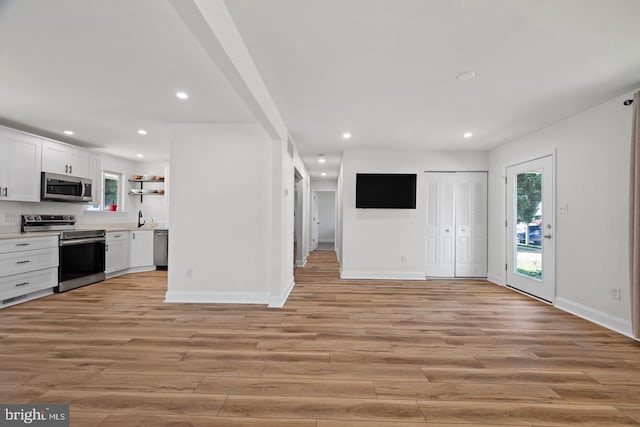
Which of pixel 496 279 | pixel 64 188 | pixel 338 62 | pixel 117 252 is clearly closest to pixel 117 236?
pixel 117 252

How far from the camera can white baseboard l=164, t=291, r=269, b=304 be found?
396 cm

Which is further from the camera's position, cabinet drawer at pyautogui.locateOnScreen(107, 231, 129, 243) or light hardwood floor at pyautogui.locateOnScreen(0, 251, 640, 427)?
cabinet drawer at pyautogui.locateOnScreen(107, 231, 129, 243)

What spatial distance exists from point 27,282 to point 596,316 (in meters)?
7.18

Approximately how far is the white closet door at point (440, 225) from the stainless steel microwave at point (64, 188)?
642 centimetres

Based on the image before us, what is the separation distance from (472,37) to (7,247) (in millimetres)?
5615

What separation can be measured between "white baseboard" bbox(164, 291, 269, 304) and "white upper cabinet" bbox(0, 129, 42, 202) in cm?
275

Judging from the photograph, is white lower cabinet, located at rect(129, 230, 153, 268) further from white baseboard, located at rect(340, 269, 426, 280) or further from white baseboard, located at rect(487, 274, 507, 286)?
white baseboard, located at rect(487, 274, 507, 286)

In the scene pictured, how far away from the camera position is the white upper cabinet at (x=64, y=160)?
4594 mm

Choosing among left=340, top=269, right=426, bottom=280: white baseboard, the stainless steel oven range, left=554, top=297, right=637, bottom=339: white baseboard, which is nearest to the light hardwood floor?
left=554, top=297, right=637, bottom=339: white baseboard

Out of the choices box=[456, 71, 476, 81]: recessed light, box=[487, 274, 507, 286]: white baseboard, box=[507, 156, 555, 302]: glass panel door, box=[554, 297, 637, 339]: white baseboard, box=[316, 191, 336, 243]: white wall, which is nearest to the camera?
box=[456, 71, 476, 81]: recessed light

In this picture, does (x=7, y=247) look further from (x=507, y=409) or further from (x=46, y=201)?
(x=507, y=409)

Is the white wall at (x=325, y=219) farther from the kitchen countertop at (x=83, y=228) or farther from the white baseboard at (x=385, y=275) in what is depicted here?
the kitchen countertop at (x=83, y=228)

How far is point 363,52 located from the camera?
2291 mm

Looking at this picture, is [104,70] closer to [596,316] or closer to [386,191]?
[386,191]
